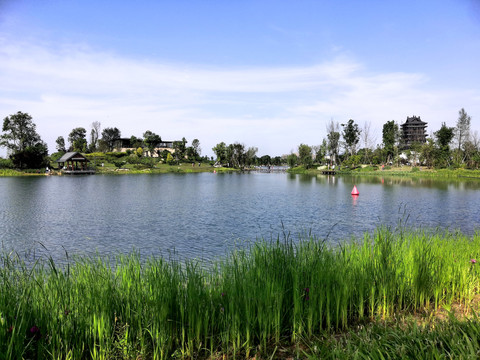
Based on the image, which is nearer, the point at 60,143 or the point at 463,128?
the point at 463,128

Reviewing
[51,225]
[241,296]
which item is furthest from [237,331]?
[51,225]

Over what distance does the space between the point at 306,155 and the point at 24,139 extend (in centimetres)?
7131

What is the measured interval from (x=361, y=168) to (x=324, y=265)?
76490 mm

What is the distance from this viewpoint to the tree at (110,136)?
108713 mm

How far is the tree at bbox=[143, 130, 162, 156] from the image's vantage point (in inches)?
4009

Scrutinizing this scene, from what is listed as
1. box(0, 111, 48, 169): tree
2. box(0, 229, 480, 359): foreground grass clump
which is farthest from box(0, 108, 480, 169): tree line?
box(0, 229, 480, 359): foreground grass clump

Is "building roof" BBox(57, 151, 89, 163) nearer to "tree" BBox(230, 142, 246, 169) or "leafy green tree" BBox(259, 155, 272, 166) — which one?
"tree" BBox(230, 142, 246, 169)

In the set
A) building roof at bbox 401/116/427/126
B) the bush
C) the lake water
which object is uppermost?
building roof at bbox 401/116/427/126

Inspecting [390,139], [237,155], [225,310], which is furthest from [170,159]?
[225,310]

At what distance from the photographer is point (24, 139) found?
70.0 m

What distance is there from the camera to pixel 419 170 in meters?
63.9

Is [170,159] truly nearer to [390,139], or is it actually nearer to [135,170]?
[135,170]

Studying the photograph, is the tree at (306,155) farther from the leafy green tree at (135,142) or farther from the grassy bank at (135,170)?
the leafy green tree at (135,142)

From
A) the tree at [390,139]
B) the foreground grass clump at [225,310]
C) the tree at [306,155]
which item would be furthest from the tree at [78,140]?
the foreground grass clump at [225,310]
